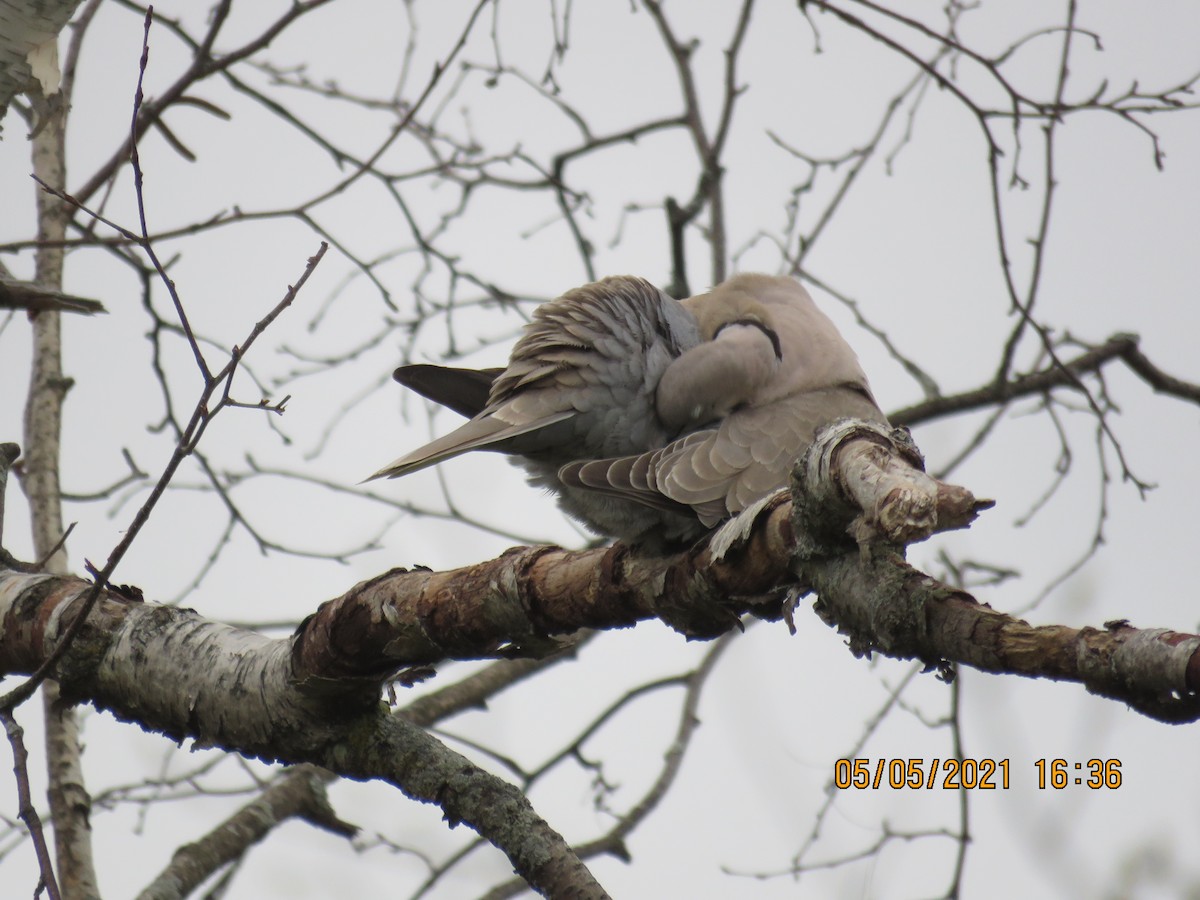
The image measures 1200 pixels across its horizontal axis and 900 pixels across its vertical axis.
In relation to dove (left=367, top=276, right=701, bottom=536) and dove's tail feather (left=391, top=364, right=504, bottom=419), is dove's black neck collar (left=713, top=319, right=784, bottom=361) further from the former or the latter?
dove's tail feather (left=391, top=364, right=504, bottom=419)

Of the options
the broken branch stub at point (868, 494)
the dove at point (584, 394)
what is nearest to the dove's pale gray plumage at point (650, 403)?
the dove at point (584, 394)

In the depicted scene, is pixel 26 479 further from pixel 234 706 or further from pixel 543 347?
pixel 543 347

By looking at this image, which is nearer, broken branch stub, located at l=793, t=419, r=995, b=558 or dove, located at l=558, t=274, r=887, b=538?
broken branch stub, located at l=793, t=419, r=995, b=558

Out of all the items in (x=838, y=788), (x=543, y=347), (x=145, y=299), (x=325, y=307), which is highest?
(x=325, y=307)

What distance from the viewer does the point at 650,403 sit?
9.40 feet

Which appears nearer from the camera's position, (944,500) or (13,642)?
(944,500)

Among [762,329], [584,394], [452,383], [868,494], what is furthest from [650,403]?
[868,494]

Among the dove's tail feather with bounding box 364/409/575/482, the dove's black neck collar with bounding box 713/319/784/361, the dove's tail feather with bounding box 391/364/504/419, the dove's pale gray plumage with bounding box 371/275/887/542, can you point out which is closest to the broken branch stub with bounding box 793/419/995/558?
the dove's pale gray plumage with bounding box 371/275/887/542

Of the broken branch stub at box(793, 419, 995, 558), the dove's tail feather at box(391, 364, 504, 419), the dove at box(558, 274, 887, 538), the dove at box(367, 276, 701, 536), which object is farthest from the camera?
the dove's tail feather at box(391, 364, 504, 419)

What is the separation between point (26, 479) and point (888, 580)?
86.9 inches

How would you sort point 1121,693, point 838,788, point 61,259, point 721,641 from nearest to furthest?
point 1121,693, point 61,259, point 838,788, point 721,641

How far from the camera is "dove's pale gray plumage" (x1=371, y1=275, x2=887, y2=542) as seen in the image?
2.47 metres

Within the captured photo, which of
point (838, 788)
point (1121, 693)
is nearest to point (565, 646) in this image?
point (1121, 693)

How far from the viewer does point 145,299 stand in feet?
10.7
